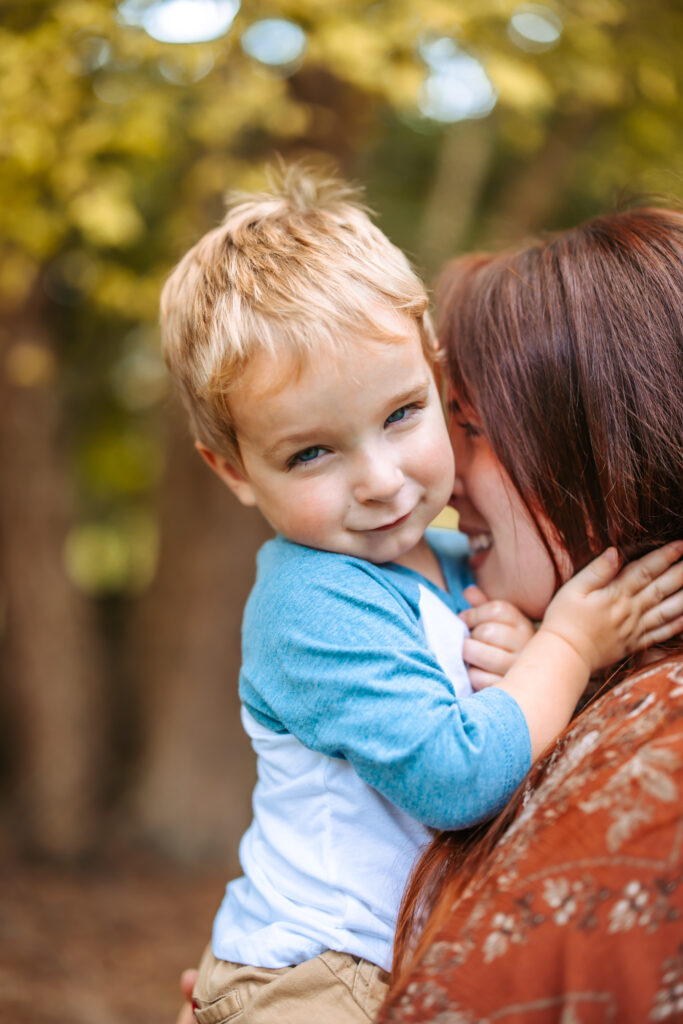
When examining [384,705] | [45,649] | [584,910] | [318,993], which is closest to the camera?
[584,910]

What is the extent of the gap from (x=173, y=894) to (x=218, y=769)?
75 centimetres

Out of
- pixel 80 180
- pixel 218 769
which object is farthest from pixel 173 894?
pixel 80 180

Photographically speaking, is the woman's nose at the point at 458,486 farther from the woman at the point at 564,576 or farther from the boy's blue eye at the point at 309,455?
the boy's blue eye at the point at 309,455

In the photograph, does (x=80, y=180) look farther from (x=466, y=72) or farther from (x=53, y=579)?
(x=53, y=579)

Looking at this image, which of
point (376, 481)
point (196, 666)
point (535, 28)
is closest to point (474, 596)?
point (376, 481)

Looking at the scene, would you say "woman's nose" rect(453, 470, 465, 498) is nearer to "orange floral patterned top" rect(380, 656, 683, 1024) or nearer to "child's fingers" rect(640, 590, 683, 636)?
"child's fingers" rect(640, 590, 683, 636)

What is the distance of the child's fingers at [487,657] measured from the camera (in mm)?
1703

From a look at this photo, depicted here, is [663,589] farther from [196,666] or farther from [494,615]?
[196,666]

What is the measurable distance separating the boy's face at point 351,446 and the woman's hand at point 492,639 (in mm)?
225

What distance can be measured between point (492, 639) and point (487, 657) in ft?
0.14

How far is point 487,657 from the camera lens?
1710 millimetres

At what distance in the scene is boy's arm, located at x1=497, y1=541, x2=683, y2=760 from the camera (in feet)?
5.13

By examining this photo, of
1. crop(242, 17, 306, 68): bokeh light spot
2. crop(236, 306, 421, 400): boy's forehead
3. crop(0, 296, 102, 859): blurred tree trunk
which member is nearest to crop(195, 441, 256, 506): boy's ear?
crop(236, 306, 421, 400): boy's forehead

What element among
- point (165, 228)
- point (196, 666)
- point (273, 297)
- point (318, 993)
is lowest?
point (196, 666)
